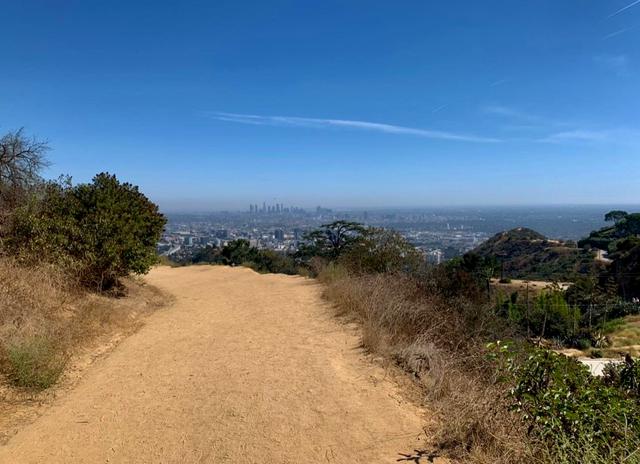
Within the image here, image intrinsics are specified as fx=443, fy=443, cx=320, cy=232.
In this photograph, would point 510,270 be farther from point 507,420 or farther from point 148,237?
point 507,420

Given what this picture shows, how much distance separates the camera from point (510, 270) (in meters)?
64.0

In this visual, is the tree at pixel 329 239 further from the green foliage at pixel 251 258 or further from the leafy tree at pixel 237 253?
the leafy tree at pixel 237 253

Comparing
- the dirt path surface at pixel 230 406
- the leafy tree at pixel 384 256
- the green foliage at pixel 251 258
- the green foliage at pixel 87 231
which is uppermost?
the green foliage at pixel 87 231

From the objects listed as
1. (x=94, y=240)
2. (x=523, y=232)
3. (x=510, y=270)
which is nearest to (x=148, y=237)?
(x=94, y=240)

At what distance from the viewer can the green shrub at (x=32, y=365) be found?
4961 millimetres

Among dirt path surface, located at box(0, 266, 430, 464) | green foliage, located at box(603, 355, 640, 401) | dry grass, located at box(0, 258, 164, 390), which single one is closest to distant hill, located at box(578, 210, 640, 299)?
green foliage, located at box(603, 355, 640, 401)

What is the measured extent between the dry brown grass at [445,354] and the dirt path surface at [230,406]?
36 centimetres

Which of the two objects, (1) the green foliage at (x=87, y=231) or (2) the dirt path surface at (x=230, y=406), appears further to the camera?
(1) the green foliage at (x=87, y=231)

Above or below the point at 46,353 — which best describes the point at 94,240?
above

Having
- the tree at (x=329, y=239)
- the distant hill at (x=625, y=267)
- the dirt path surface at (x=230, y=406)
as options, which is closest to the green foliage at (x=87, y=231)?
the dirt path surface at (x=230, y=406)

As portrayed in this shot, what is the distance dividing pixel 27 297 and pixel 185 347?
248 centimetres

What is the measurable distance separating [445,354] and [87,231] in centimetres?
770

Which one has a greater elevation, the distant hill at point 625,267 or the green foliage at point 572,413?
the green foliage at point 572,413

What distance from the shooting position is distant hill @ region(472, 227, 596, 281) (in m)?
54.7
